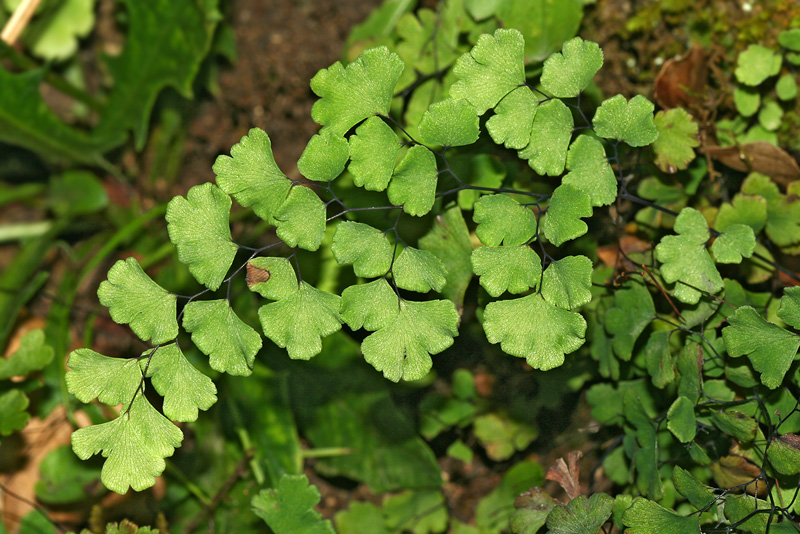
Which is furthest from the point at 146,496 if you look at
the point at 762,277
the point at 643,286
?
the point at 762,277

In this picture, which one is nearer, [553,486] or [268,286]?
[268,286]

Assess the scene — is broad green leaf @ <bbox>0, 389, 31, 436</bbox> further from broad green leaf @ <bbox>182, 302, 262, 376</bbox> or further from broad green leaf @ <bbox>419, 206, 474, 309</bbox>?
broad green leaf @ <bbox>419, 206, 474, 309</bbox>

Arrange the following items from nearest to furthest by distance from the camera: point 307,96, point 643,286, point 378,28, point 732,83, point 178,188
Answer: point 643,286 < point 732,83 < point 378,28 < point 307,96 < point 178,188

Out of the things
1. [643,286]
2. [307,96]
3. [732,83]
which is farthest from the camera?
[307,96]

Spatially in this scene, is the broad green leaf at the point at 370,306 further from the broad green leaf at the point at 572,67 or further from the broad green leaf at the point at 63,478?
the broad green leaf at the point at 63,478

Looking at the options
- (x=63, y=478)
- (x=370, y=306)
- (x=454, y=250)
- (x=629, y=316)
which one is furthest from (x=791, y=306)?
(x=63, y=478)

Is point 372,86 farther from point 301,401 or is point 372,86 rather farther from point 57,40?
point 57,40
